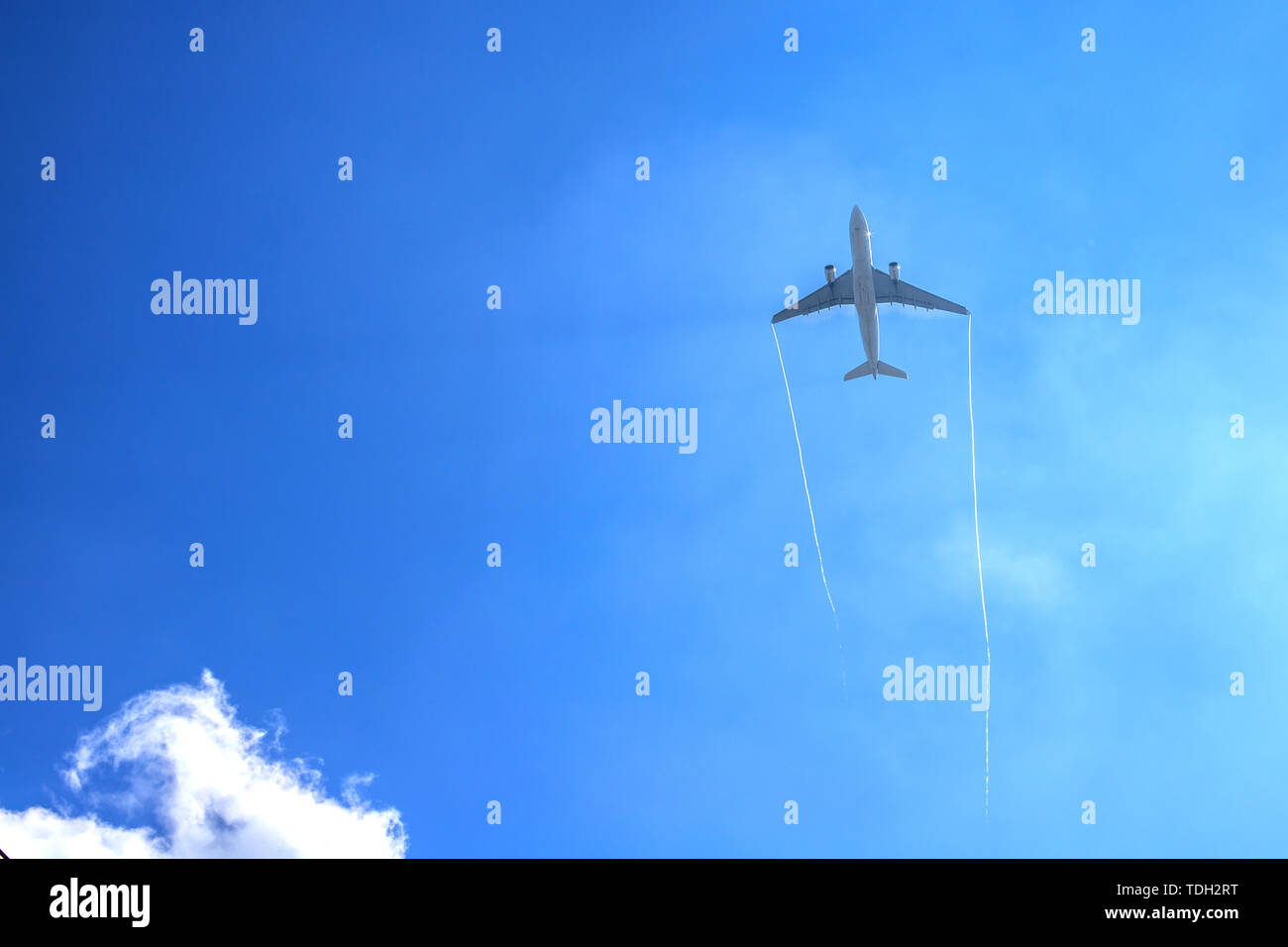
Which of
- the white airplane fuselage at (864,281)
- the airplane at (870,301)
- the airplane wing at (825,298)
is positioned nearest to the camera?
the white airplane fuselage at (864,281)

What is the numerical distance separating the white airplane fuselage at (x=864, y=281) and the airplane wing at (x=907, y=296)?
314 cm

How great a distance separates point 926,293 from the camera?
246 feet

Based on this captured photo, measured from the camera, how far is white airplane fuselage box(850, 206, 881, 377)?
213ft

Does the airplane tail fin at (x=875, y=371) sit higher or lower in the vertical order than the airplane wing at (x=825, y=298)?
lower

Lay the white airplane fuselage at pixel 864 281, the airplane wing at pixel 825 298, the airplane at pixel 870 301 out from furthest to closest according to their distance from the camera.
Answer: the airplane wing at pixel 825 298, the airplane at pixel 870 301, the white airplane fuselage at pixel 864 281

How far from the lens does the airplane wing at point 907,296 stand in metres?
74.1

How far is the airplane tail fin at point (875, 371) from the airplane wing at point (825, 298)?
568 cm

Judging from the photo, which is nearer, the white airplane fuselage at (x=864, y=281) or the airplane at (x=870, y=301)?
the white airplane fuselage at (x=864, y=281)

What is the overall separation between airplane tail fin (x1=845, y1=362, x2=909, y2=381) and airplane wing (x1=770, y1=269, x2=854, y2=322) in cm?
568

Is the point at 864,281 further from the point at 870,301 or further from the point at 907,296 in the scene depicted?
the point at 907,296
